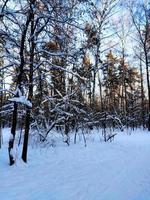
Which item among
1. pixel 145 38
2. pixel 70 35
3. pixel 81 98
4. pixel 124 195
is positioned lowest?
pixel 124 195

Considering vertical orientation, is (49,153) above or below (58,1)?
below

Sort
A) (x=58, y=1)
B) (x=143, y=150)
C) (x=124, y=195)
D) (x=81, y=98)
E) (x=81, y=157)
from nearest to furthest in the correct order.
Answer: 1. (x=124, y=195)
2. (x=58, y=1)
3. (x=81, y=157)
4. (x=143, y=150)
5. (x=81, y=98)

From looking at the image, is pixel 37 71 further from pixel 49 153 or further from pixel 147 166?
pixel 147 166

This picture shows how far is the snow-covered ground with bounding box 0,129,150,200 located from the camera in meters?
7.47

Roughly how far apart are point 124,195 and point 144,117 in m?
35.4

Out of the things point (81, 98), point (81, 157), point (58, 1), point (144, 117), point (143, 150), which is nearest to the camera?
point (58, 1)

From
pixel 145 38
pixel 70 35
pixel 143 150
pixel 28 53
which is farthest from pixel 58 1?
pixel 145 38

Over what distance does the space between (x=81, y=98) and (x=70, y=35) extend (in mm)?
7761

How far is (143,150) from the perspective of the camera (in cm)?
1543

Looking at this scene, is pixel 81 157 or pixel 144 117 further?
pixel 144 117

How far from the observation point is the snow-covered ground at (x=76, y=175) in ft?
24.5

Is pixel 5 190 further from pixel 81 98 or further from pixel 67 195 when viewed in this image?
pixel 81 98

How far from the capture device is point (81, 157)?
509 inches

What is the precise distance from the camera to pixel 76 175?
9.60 meters
